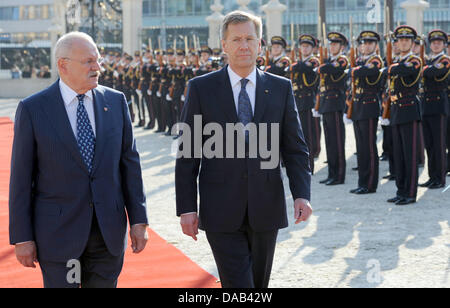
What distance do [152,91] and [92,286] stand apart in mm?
14131

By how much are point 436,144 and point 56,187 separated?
6993 mm

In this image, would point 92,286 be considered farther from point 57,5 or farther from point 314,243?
point 57,5

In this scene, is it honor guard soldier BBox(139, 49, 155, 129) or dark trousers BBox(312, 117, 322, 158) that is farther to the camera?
honor guard soldier BBox(139, 49, 155, 129)

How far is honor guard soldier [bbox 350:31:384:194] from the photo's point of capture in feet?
29.3

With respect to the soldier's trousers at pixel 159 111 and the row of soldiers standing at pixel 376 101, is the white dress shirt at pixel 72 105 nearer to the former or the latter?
the row of soldiers standing at pixel 376 101

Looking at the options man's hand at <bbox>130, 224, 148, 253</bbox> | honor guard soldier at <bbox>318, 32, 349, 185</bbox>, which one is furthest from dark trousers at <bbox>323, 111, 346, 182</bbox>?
man's hand at <bbox>130, 224, 148, 253</bbox>

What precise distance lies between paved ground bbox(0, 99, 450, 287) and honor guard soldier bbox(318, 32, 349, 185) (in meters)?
0.28

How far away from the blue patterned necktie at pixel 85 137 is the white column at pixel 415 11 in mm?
18340

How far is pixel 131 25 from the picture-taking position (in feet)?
90.6

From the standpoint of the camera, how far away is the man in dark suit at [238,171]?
3.61 m

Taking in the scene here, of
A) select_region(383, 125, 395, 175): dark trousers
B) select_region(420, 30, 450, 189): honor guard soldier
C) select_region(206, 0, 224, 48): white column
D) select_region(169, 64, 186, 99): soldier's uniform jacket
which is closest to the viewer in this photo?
select_region(420, 30, 450, 189): honor guard soldier

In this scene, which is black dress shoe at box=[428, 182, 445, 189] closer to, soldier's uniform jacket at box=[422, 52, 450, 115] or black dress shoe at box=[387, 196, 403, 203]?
soldier's uniform jacket at box=[422, 52, 450, 115]

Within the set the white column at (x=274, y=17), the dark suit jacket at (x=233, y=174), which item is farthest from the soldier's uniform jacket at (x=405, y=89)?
the white column at (x=274, y=17)
